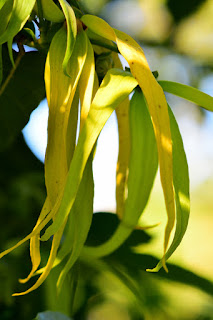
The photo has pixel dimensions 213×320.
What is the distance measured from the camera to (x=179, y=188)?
0.37 metres

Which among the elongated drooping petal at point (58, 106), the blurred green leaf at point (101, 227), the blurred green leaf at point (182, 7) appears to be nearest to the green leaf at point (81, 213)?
the elongated drooping petal at point (58, 106)

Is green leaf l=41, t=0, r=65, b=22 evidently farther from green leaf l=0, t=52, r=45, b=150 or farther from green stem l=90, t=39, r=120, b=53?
green leaf l=0, t=52, r=45, b=150

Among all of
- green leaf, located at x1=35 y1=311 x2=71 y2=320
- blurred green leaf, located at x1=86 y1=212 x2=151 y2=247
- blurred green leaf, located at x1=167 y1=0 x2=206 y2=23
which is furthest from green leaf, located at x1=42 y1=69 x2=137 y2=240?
blurred green leaf, located at x1=167 y1=0 x2=206 y2=23

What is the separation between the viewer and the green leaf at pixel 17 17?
0.36m

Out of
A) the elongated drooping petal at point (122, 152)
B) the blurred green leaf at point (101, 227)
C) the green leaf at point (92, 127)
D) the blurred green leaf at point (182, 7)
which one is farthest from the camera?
the blurred green leaf at point (182, 7)

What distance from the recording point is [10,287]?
71 centimetres

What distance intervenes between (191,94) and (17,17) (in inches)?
5.6

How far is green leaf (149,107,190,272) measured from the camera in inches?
13.8

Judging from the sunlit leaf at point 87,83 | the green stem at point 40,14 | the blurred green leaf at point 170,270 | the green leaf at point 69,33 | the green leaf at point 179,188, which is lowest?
the blurred green leaf at point 170,270

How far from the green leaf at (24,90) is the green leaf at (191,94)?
7.2 inches

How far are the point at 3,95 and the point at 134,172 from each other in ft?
0.66

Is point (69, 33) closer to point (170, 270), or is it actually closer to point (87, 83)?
point (87, 83)

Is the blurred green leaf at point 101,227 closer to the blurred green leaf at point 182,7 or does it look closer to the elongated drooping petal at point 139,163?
the elongated drooping petal at point 139,163

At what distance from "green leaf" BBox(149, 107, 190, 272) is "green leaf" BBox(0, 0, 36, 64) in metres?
0.14
